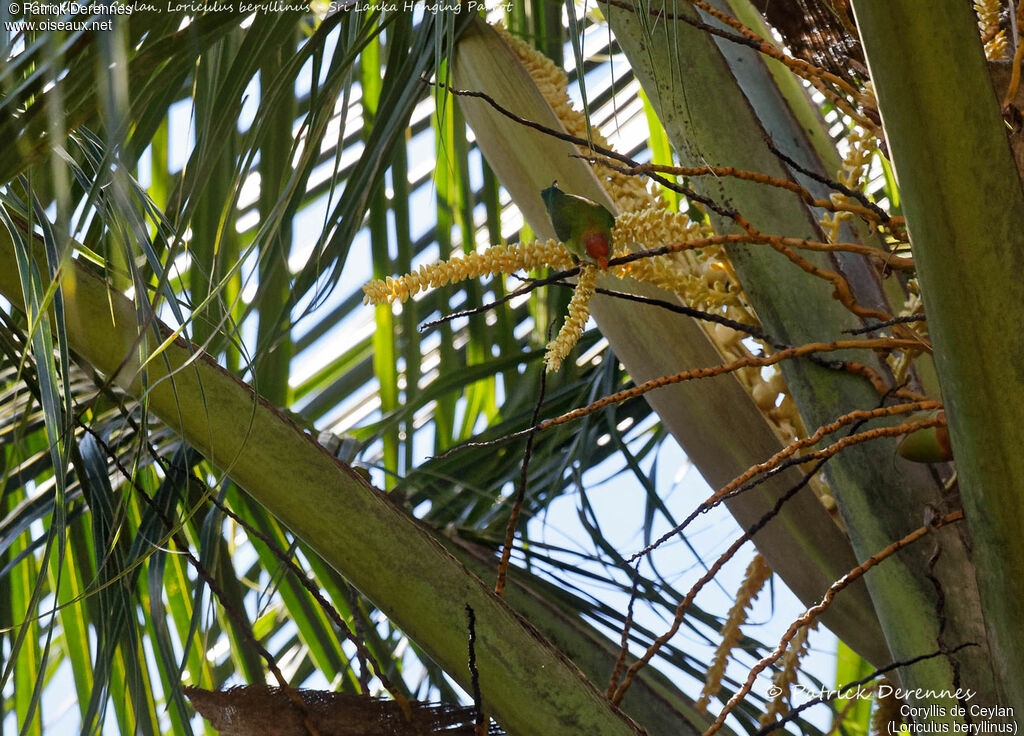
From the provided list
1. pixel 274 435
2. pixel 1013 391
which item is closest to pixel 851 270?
pixel 1013 391

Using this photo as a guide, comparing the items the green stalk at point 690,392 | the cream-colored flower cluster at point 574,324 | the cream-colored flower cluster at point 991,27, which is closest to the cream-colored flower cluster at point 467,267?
the cream-colored flower cluster at point 574,324

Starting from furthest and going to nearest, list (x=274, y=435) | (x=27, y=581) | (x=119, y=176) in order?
(x=27, y=581) → (x=274, y=435) → (x=119, y=176)

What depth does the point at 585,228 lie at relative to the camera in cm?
53

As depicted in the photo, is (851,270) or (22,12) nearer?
(22,12)

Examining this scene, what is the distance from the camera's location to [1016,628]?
1.47 ft

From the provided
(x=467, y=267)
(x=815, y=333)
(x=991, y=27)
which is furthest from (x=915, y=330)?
(x=467, y=267)

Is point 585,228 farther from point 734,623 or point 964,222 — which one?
point 734,623

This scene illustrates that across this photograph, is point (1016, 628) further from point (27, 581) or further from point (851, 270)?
point (27, 581)

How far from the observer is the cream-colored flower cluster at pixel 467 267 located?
1.80ft

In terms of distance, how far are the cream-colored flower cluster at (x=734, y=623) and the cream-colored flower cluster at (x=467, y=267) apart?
277 mm

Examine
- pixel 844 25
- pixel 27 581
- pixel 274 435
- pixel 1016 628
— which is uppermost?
pixel 844 25

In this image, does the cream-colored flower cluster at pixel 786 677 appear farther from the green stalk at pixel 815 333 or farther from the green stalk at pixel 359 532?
the green stalk at pixel 359 532

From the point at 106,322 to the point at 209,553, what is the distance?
0.80ft

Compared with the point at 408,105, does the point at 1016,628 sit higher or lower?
lower
